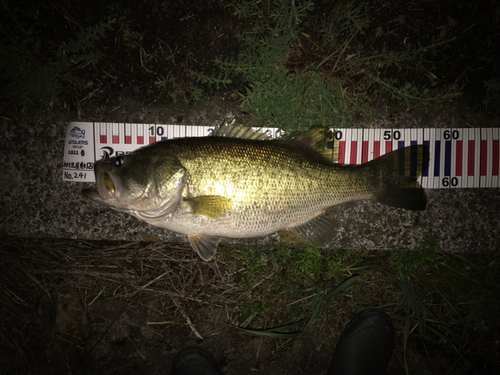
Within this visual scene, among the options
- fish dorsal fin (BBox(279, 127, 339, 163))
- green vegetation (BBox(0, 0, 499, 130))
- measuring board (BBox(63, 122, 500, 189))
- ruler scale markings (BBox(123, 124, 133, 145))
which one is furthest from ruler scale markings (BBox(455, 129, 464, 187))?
ruler scale markings (BBox(123, 124, 133, 145))

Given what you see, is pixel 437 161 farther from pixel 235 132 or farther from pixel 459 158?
pixel 235 132

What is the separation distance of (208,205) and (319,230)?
1.01 meters

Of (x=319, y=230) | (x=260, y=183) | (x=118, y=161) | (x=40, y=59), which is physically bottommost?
(x=319, y=230)

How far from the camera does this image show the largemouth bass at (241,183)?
6.66ft

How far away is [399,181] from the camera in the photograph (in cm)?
234

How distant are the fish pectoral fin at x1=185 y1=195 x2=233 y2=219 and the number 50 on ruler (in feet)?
3.99

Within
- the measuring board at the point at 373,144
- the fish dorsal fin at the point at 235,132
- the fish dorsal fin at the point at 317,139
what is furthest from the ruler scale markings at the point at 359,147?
the fish dorsal fin at the point at 235,132

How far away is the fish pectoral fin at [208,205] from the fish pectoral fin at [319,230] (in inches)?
27.5

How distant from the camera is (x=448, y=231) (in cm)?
267

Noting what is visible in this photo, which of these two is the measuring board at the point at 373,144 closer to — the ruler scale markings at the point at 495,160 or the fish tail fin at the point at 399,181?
the ruler scale markings at the point at 495,160

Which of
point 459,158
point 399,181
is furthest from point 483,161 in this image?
point 399,181

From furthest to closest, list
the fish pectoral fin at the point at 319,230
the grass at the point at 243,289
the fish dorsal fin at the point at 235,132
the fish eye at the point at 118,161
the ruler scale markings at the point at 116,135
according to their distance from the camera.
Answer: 1. the grass at the point at 243,289
2. the ruler scale markings at the point at 116,135
3. the fish pectoral fin at the point at 319,230
4. the fish dorsal fin at the point at 235,132
5. the fish eye at the point at 118,161

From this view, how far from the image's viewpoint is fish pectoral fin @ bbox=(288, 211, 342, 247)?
2.42m

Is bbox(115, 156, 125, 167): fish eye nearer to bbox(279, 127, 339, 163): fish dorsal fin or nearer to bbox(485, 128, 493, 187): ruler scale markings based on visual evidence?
bbox(279, 127, 339, 163): fish dorsal fin
